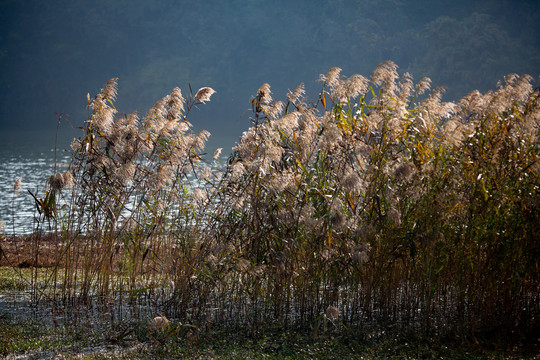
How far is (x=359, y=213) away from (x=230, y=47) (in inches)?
4077

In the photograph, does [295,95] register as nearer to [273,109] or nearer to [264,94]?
[273,109]

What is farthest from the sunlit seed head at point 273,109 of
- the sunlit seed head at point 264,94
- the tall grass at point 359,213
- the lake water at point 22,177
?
the lake water at point 22,177

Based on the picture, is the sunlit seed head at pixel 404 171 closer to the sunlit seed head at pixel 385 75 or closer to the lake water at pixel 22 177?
the sunlit seed head at pixel 385 75

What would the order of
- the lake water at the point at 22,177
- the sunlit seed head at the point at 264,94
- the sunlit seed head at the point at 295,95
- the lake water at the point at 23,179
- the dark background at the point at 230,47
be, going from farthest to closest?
1. the dark background at the point at 230,47
2. the lake water at the point at 23,179
3. the lake water at the point at 22,177
4. the sunlit seed head at the point at 295,95
5. the sunlit seed head at the point at 264,94

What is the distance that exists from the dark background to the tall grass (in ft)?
238

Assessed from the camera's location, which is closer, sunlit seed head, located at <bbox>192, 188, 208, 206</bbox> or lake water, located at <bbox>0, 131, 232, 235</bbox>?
sunlit seed head, located at <bbox>192, 188, 208, 206</bbox>

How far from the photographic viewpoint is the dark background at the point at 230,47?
85688 mm

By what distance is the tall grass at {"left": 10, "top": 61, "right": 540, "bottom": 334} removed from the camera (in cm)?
452

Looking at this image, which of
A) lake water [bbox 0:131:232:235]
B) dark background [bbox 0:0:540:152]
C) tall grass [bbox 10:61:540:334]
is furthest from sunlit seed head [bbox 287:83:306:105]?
dark background [bbox 0:0:540:152]

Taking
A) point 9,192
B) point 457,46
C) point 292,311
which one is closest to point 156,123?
point 292,311

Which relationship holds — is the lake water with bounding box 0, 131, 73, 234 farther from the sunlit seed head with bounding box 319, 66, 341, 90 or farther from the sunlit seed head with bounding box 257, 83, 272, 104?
the sunlit seed head with bounding box 319, 66, 341, 90

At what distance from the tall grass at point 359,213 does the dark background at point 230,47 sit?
7258cm

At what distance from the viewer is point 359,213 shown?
475cm

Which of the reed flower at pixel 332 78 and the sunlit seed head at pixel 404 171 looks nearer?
the sunlit seed head at pixel 404 171
